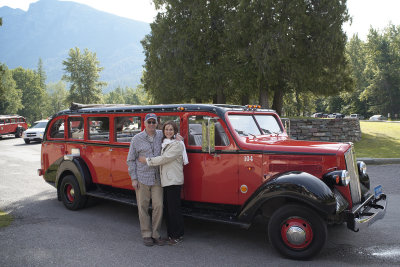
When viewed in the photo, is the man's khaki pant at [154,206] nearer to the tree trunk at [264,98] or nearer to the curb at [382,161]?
the curb at [382,161]

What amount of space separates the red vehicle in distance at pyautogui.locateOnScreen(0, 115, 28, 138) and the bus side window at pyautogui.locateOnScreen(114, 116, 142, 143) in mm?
25587

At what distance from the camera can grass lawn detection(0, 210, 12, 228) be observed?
5964mm

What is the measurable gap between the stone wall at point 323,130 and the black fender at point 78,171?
1157cm

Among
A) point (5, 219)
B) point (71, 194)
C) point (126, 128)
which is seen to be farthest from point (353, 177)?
point (5, 219)

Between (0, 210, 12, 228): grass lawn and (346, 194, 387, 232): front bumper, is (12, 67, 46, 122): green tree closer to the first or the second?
(0, 210, 12, 228): grass lawn

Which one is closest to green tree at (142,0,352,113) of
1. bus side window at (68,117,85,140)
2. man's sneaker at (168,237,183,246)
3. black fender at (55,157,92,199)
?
bus side window at (68,117,85,140)

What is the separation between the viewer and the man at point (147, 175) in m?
4.99

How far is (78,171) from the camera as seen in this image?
669 cm

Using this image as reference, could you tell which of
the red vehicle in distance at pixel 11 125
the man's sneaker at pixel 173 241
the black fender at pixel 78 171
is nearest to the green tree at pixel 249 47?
the black fender at pixel 78 171

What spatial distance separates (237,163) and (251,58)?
50.1ft

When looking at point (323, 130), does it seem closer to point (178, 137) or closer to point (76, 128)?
point (76, 128)

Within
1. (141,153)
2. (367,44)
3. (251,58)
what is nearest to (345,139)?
(251,58)

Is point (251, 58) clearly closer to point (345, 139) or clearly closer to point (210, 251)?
point (345, 139)

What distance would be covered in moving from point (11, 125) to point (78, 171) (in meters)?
26.0
